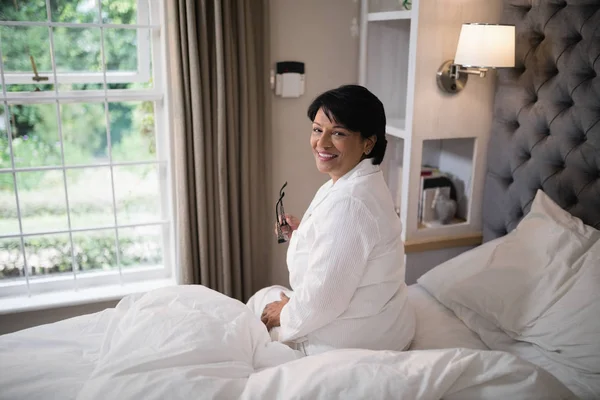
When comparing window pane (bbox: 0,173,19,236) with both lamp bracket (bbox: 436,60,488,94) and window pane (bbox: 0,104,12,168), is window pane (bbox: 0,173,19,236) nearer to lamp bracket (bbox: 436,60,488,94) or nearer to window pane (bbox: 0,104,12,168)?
window pane (bbox: 0,104,12,168)

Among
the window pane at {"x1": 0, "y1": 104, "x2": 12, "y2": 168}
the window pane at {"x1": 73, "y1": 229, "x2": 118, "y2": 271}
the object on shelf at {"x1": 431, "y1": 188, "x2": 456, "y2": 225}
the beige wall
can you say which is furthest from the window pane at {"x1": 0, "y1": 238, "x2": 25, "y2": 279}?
the object on shelf at {"x1": 431, "y1": 188, "x2": 456, "y2": 225}

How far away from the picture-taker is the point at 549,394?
1.42 meters

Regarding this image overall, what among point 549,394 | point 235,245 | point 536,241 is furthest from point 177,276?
point 549,394

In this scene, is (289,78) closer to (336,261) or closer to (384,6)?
(384,6)

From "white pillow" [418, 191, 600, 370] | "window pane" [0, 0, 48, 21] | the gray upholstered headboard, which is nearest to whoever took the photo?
"white pillow" [418, 191, 600, 370]

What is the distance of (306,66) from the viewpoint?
2.92 metres

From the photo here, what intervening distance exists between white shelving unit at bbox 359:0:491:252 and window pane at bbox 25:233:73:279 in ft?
5.71

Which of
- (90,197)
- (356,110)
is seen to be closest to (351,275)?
(356,110)

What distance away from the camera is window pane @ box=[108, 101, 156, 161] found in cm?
277

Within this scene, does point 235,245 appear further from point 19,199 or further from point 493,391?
point 493,391

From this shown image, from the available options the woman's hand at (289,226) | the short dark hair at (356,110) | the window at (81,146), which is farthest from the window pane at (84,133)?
the short dark hair at (356,110)

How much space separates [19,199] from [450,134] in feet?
6.96

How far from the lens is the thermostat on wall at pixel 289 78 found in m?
2.84

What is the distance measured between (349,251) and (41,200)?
1.77m
